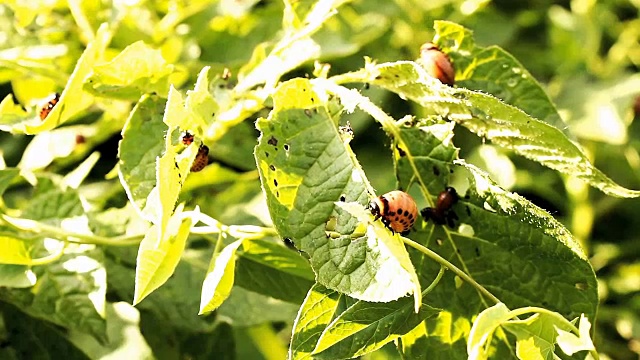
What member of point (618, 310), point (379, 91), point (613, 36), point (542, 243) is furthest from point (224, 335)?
point (613, 36)

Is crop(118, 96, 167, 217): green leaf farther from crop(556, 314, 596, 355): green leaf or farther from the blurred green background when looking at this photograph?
crop(556, 314, 596, 355): green leaf

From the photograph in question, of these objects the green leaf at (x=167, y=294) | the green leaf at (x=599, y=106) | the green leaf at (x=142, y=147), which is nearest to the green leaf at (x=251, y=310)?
the green leaf at (x=167, y=294)

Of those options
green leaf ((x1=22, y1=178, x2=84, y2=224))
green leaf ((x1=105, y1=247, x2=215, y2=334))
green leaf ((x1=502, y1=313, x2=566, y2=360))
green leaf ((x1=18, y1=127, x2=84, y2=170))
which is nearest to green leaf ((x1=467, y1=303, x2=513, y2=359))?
green leaf ((x1=502, y1=313, x2=566, y2=360))

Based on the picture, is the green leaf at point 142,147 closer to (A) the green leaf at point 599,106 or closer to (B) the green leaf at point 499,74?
(B) the green leaf at point 499,74

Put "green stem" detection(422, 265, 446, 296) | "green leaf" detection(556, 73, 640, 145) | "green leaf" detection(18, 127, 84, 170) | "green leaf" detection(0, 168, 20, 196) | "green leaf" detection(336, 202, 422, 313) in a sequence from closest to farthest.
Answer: "green leaf" detection(336, 202, 422, 313), "green stem" detection(422, 265, 446, 296), "green leaf" detection(0, 168, 20, 196), "green leaf" detection(18, 127, 84, 170), "green leaf" detection(556, 73, 640, 145)

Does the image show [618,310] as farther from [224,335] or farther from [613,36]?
[224,335]

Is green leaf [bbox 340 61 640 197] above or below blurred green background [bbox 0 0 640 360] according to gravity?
above

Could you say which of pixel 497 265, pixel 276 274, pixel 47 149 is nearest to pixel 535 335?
pixel 497 265
